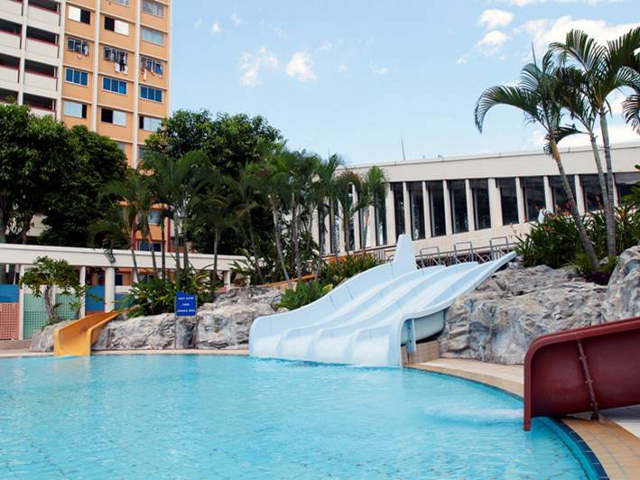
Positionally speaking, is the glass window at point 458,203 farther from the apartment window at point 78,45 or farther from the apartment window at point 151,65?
the apartment window at point 78,45

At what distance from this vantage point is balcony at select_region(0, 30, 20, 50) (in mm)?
35750

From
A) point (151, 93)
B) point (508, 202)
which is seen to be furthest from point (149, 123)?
point (508, 202)

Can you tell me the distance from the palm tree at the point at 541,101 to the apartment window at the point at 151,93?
1397 inches

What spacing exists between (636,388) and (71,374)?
1035cm

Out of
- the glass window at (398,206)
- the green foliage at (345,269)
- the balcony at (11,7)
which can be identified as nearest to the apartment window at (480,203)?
the glass window at (398,206)

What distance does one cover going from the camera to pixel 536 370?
5.18 metres

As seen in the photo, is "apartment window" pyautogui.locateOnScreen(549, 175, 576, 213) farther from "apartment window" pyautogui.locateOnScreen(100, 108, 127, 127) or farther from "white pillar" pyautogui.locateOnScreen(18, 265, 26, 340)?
"apartment window" pyautogui.locateOnScreen(100, 108, 127, 127)

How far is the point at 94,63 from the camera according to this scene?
4009 cm

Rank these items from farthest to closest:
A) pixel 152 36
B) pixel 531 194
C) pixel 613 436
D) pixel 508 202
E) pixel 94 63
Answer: pixel 152 36 → pixel 94 63 → pixel 508 202 → pixel 531 194 → pixel 613 436

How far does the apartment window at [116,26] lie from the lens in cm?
4131

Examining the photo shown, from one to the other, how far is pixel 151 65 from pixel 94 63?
4.64 metres

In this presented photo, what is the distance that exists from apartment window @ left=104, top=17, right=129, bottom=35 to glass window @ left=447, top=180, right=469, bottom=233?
27250mm

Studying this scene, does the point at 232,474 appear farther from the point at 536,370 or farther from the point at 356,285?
the point at 356,285

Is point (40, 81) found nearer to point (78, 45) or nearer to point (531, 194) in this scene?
point (78, 45)
